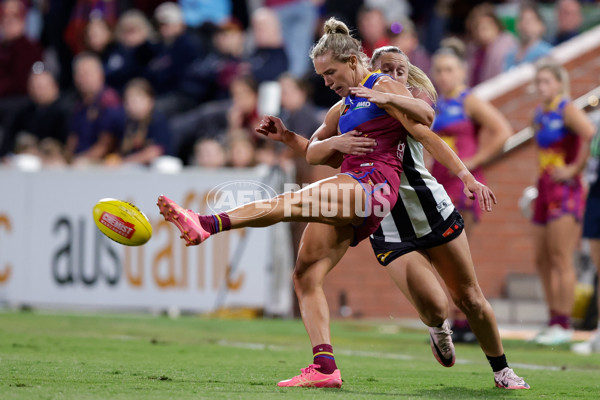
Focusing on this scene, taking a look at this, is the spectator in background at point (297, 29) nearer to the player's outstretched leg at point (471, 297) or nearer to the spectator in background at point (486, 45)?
the spectator in background at point (486, 45)

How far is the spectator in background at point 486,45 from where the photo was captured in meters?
13.4

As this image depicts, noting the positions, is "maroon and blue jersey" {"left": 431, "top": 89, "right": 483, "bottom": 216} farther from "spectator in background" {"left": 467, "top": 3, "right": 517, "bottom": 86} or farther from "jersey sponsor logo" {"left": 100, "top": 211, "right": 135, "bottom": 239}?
"jersey sponsor logo" {"left": 100, "top": 211, "right": 135, "bottom": 239}

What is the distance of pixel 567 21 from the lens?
534 inches

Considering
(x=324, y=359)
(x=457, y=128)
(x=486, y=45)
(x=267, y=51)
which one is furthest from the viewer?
(x=267, y=51)

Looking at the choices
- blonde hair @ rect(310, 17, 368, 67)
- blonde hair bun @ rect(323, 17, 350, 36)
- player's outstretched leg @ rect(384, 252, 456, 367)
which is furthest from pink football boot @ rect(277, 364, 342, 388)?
blonde hair bun @ rect(323, 17, 350, 36)

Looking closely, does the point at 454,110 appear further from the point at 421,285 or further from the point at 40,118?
the point at 40,118

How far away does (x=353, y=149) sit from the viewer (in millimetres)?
6156

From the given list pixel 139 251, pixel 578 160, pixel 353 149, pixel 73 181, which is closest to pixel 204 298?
pixel 139 251

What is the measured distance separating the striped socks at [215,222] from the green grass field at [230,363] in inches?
34.7

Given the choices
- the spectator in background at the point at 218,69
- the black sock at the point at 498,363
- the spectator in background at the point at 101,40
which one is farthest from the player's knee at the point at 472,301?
the spectator in background at the point at 101,40

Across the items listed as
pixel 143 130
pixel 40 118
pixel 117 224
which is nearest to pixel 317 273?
pixel 117 224

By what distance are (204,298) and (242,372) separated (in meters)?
5.62

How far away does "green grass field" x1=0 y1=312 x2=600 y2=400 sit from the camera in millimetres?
5848

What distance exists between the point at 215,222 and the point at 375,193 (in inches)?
37.5
